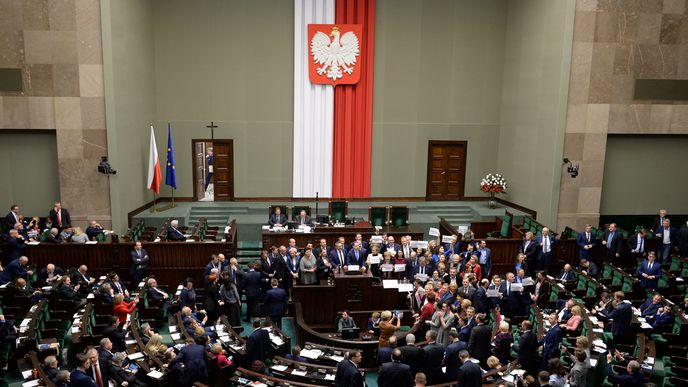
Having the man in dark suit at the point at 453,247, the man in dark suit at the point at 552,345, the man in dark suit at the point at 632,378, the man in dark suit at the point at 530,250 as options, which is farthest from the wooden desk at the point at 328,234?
the man in dark suit at the point at 632,378

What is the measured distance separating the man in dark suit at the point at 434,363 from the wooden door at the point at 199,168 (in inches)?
538

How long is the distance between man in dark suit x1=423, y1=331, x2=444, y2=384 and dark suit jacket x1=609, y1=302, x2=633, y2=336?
3878 mm

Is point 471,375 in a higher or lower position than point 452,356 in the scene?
higher

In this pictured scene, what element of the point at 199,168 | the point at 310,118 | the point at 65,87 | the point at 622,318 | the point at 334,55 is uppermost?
the point at 334,55

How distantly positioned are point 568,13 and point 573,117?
3.18 m

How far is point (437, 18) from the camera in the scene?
20469mm

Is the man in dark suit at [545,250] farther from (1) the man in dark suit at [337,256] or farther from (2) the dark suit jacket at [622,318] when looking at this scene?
(1) the man in dark suit at [337,256]

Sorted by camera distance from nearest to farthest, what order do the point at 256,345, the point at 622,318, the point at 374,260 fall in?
the point at 256,345
the point at 622,318
the point at 374,260

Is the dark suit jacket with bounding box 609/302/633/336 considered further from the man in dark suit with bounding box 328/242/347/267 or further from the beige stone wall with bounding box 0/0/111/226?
the beige stone wall with bounding box 0/0/111/226

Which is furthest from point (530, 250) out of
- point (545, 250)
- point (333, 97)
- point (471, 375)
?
point (333, 97)

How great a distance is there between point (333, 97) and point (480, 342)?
42.8ft

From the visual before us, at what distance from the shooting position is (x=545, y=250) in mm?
14602

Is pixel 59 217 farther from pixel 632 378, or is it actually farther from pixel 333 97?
pixel 632 378

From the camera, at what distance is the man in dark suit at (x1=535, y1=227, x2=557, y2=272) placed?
14555mm
